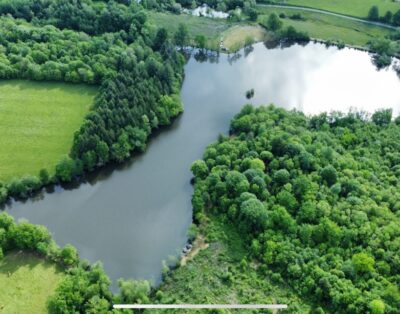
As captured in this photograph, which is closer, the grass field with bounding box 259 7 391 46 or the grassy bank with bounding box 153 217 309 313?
the grassy bank with bounding box 153 217 309 313

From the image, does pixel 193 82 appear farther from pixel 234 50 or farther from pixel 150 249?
pixel 150 249

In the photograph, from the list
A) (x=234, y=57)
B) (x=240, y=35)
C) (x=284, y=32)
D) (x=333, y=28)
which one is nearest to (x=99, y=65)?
(x=234, y=57)

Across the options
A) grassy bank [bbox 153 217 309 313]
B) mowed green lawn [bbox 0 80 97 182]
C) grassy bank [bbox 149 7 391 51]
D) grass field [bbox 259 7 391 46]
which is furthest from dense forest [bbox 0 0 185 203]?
grass field [bbox 259 7 391 46]

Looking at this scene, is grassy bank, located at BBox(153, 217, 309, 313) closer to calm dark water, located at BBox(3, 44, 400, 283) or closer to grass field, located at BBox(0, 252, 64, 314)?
calm dark water, located at BBox(3, 44, 400, 283)

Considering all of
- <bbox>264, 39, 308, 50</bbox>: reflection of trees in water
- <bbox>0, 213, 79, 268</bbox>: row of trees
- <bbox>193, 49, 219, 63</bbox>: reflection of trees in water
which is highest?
<bbox>264, 39, 308, 50</bbox>: reflection of trees in water

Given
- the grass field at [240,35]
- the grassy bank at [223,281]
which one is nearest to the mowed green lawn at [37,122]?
the grassy bank at [223,281]

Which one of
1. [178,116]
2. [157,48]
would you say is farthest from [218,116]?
[157,48]
